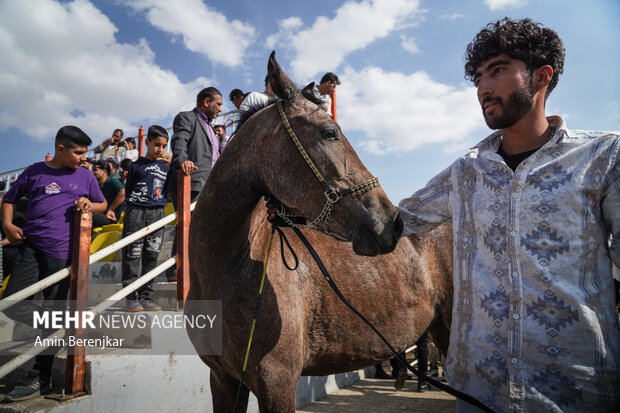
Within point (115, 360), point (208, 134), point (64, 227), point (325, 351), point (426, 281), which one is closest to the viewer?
point (325, 351)

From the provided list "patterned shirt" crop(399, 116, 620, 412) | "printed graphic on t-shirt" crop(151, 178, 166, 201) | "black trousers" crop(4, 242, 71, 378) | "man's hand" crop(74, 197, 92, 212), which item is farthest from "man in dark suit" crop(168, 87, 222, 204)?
"patterned shirt" crop(399, 116, 620, 412)

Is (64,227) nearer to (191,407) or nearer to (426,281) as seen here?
(191,407)

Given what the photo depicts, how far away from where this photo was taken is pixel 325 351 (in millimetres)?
2537

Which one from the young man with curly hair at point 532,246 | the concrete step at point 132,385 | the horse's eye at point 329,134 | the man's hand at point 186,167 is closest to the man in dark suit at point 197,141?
the man's hand at point 186,167

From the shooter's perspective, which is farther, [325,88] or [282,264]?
[325,88]

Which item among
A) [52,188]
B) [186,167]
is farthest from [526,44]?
[52,188]

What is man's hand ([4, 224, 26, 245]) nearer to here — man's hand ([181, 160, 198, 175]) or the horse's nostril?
man's hand ([181, 160, 198, 175])

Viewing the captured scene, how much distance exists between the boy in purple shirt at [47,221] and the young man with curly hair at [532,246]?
3564 millimetres

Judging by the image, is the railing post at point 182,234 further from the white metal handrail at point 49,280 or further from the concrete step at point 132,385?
the concrete step at point 132,385

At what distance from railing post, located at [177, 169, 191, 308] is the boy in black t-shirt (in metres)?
0.38

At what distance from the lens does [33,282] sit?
146 inches

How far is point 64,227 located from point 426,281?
12.5 feet

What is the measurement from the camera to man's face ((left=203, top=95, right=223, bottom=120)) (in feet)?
18.1

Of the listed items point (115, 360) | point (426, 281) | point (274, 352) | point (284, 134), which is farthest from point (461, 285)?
point (115, 360)
